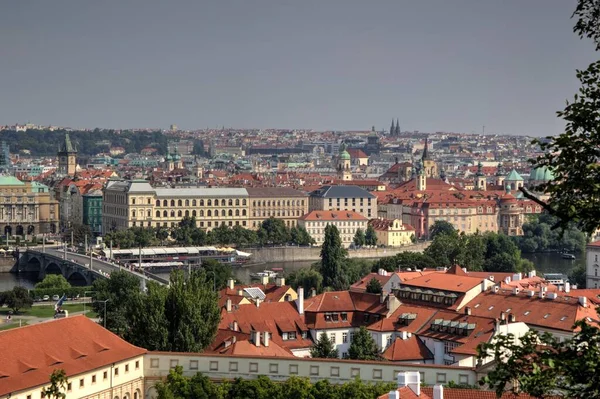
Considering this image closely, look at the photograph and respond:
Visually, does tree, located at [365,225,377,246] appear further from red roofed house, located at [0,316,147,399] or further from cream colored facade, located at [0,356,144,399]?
cream colored facade, located at [0,356,144,399]

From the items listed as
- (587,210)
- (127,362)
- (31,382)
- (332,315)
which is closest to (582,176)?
(587,210)

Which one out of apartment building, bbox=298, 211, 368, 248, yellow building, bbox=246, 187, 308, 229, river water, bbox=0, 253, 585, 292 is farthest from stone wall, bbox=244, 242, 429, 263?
yellow building, bbox=246, 187, 308, 229

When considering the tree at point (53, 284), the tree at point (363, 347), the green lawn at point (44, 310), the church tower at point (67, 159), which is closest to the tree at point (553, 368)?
the tree at point (363, 347)

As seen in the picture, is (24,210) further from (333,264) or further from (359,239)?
(333,264)

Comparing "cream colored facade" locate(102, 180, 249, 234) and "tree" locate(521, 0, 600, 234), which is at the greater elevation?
"tree" locate(521, 0, 600, 234)

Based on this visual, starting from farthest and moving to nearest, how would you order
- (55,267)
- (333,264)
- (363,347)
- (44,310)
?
(55,267), (333,264), (44,310), (363,347)

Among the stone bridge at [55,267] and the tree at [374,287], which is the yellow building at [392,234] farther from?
the tree at [374,287]

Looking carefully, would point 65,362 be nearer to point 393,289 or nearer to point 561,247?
point 393,289

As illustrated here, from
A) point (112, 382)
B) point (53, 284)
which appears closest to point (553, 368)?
point (112, 382)
